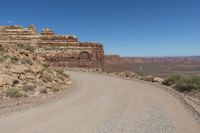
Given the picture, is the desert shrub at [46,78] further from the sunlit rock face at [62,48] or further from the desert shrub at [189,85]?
the sunlit rock face at [62,48]

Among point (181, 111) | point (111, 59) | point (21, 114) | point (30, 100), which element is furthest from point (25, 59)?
point (111, 59)

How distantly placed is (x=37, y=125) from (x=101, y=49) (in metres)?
36.8

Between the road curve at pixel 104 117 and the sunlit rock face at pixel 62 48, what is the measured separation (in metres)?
28.8

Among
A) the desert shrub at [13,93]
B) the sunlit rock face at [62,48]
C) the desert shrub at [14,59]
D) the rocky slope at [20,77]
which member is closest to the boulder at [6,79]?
the rocky slope at [20,77]

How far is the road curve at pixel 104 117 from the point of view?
9516 mm

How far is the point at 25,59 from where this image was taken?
70.6 ft

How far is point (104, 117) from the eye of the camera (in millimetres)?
11266

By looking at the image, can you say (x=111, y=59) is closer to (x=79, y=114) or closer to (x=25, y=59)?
(x=25, y=59)

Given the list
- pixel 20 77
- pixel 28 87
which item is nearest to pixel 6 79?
pixel 28 87

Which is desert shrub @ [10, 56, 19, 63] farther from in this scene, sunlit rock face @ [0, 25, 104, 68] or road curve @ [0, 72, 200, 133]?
sunlit rock face @ [0, 25, 104, 68]

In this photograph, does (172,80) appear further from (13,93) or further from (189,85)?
(13,93)

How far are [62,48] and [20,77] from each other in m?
27.4

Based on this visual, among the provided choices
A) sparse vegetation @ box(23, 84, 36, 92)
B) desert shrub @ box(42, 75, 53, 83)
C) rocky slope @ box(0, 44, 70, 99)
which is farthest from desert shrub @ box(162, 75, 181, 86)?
sparse vegetation @ box(23, 84, 36, 92)

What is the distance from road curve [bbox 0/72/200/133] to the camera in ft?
31.2
